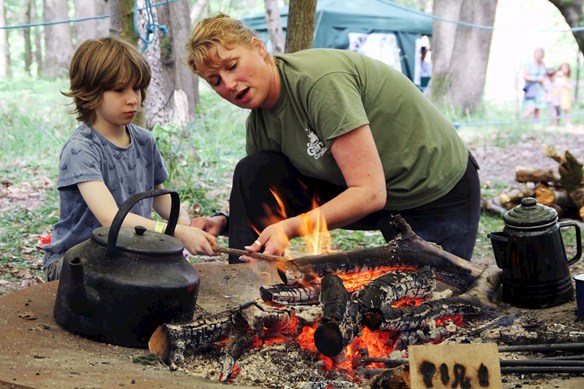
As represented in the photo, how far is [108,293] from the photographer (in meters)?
2.62

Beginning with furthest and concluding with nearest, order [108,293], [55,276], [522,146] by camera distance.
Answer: [522,146] < [55,276] < [108,293]

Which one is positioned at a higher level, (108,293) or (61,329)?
(108,293)

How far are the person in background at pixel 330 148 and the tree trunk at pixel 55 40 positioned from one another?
17898 mm

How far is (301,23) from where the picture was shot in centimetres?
523

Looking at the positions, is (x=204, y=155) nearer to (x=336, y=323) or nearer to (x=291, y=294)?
(x=291, y=294)

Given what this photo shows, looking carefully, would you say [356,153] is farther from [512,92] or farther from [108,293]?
[512,92]

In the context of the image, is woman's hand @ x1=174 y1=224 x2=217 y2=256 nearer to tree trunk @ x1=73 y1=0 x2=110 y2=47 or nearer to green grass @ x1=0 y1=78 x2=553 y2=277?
green grass @ x1=0 y1=78 x2=553 y2=277

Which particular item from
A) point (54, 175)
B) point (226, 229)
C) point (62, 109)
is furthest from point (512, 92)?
point (226, 229)

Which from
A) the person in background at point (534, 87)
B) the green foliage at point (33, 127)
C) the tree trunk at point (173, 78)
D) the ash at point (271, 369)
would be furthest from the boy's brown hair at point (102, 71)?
the person in background at point (534, 87)

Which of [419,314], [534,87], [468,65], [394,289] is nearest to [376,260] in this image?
[394,289]

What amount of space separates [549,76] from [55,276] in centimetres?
1397

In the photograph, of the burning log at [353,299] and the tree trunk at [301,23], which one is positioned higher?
the tree trunk at [301,23]

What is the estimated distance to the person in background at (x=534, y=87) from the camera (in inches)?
608

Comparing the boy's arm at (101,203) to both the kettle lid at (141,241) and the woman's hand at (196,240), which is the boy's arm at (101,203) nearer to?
the woman's hand at (196,240)
